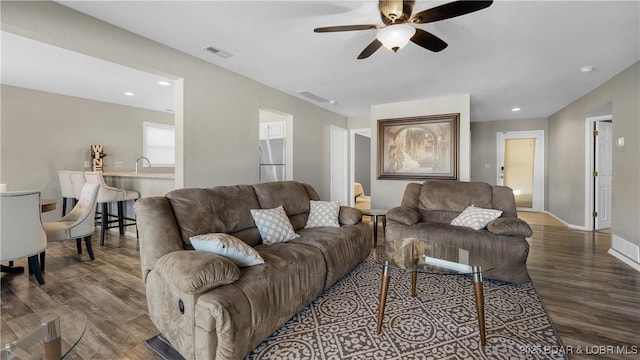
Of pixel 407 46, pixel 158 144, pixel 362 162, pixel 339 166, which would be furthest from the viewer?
pixel 362 162

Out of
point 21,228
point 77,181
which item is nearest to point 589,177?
point 21,228

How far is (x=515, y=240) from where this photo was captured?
2725 mm

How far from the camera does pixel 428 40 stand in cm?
Result: 231

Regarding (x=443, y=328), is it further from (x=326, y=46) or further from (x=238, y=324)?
(x=326, y=46)

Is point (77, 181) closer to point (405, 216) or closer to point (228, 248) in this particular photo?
point (228, 248)

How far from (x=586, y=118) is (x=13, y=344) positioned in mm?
7402

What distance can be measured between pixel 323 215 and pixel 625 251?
3802 millimetres

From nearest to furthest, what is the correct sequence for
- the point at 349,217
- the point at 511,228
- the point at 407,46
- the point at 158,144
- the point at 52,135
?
the point at 511,228, the point at 407,46, the point at 349,217, the point at 52,135, the point at 158,144

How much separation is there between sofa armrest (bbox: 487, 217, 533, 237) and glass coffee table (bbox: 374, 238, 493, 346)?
0.75m

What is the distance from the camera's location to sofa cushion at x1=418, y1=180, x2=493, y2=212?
3.48 m

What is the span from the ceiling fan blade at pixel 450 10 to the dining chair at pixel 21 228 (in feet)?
11.8

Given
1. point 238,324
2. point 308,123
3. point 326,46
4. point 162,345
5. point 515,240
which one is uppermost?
point 326,46

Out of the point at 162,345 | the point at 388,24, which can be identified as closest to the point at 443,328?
the point at 162,345

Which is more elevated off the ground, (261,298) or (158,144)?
(158,144)
